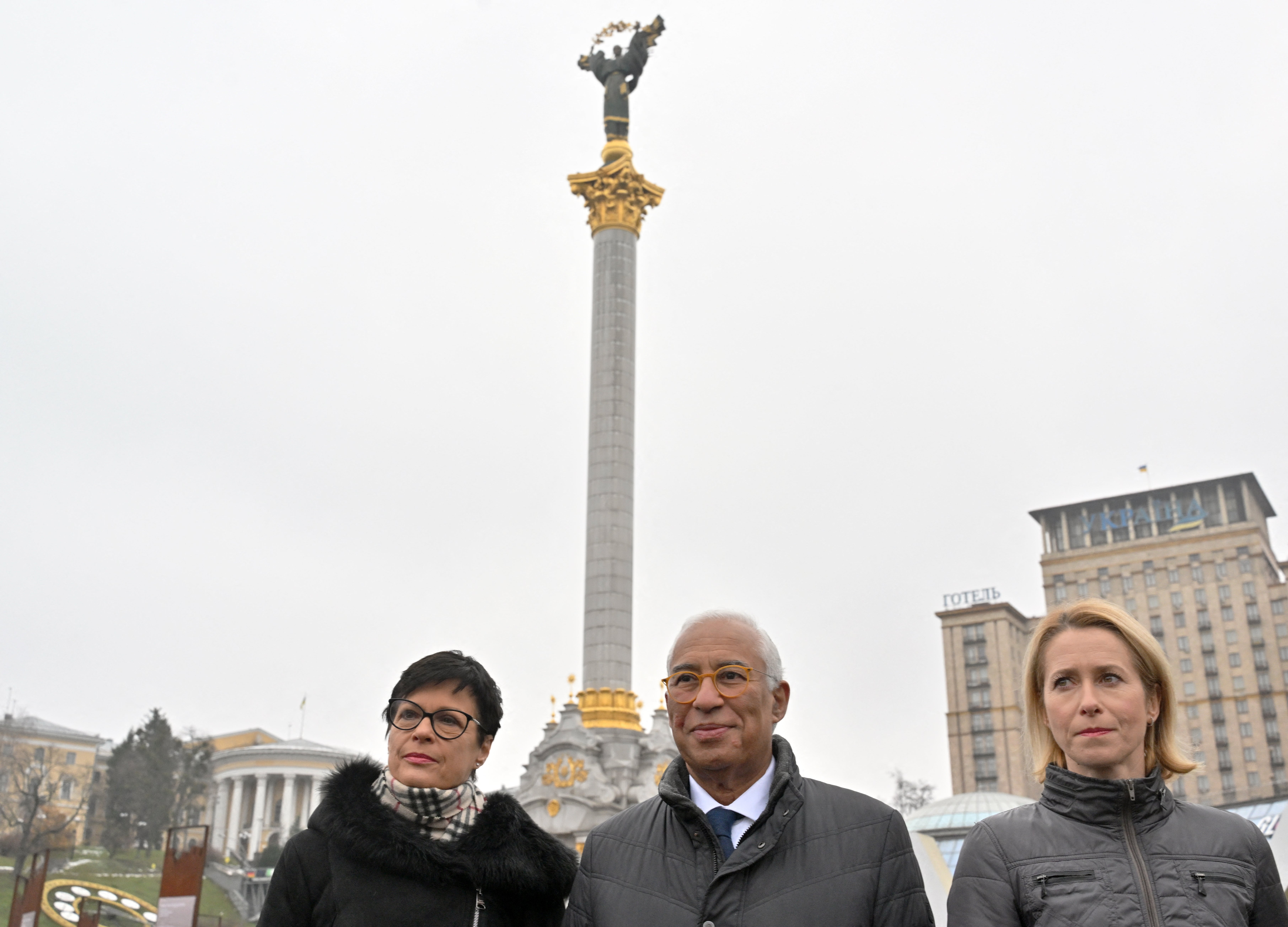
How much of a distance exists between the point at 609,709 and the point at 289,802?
42.5 metres

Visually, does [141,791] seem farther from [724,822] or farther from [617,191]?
[724,822]

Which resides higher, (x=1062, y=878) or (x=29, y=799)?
(x=1062, y=878)

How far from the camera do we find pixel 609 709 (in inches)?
1405

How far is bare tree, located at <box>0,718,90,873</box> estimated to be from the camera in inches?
1767

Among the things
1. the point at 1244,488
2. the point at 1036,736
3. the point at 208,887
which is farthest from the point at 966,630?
the point at 1036,736

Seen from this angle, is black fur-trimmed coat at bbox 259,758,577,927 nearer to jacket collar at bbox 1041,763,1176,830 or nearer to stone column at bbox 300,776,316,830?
jacket collar at bbox 1041,763,1176,830

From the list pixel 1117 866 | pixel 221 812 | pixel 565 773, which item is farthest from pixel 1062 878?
pixel 221 812

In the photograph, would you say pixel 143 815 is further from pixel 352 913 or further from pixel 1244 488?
pixel 1244 488

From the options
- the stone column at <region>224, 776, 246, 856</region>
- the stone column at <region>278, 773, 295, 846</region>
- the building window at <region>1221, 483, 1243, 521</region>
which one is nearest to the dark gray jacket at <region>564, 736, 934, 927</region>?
the stone column at <region>278, 773, 295, 846</region>

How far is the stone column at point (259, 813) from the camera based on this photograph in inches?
2689

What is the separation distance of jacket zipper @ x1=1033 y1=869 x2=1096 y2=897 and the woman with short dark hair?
188 centimetres

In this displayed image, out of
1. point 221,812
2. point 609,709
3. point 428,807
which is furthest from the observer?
point 221,812

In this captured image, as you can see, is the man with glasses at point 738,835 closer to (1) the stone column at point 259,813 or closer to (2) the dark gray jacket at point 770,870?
(2) the dark gray jacket at point 770,870

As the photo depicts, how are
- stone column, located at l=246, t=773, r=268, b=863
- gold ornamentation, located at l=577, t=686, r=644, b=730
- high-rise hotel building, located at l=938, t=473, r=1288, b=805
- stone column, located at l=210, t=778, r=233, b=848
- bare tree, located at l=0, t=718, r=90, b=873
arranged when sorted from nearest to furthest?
1. gold ornamentation, located at l=577, t=686, r=644, b=730
2. bare tree, located at l=0, t=718, r=90, b=873
3. stone column, located at l=246, t=773, r=268, b=863
4. stone column, located at l=210, t=778, r=233, b=848
5. high-rise hotel building, located at l=938, t=473, r=1288, b=805
